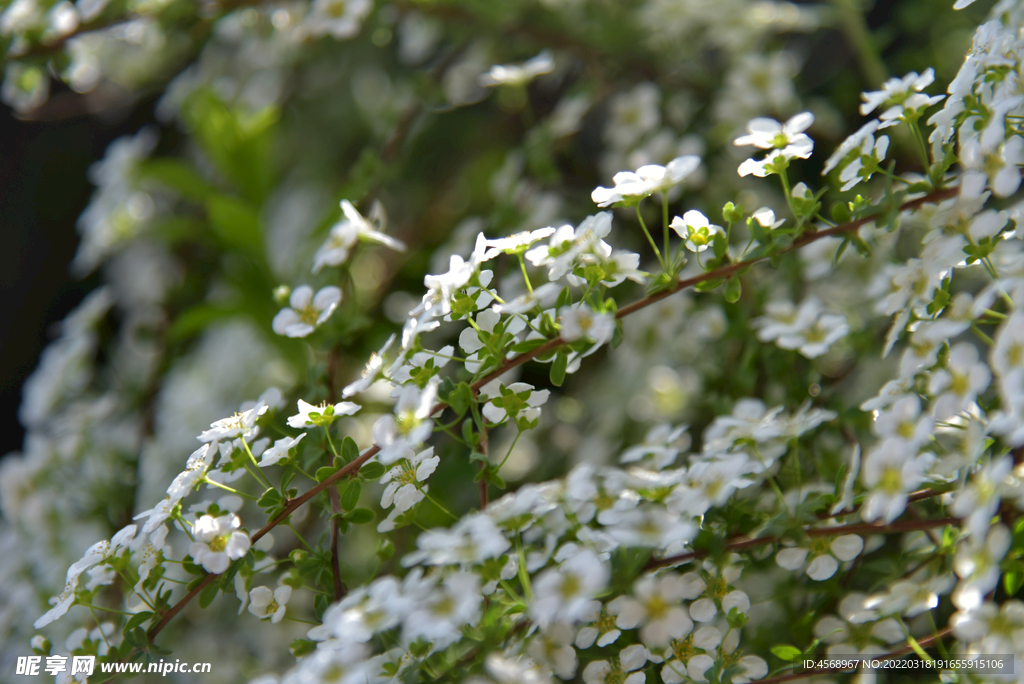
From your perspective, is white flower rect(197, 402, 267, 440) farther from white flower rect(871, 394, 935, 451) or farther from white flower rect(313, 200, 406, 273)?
white flower rect(871, 394, 935, 451)

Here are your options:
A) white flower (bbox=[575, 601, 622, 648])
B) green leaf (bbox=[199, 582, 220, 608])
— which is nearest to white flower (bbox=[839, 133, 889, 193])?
white flower (bbox=[575, 601, 622, 648])

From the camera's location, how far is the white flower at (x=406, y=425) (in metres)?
0.54

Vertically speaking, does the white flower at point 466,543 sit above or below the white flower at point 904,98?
below

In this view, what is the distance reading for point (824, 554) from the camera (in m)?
0.66

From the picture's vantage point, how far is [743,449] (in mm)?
713

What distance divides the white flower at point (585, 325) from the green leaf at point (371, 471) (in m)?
0.22

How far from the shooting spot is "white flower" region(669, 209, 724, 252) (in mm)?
658

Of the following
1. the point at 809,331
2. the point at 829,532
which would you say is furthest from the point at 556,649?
the point at 809,331

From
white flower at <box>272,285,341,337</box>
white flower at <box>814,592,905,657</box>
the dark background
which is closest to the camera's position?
white flower at <box>814,592,905,657</box>

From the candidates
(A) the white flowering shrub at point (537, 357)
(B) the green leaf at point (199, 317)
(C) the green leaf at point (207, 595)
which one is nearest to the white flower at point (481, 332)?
(A) the white flowering shrub at point (537, 357)

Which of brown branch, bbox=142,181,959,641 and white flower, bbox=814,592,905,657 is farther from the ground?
brown branch, bbox=142,181,959,641

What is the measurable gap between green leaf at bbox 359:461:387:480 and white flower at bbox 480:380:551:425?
11 centimetres

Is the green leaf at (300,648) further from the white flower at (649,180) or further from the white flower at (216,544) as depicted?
the white flower at (649,180)

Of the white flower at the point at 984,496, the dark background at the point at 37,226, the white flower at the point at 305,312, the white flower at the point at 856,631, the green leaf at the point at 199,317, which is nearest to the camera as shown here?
the white flower at the point at 984,496
